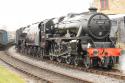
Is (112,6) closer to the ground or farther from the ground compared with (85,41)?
farther from the ground

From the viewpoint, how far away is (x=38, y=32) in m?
29.1

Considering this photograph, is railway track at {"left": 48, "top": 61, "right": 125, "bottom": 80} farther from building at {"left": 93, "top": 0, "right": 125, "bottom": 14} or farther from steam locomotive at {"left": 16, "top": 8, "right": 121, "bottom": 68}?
building at {"left": 93, "top": 0, "right": 125, "bottom": 14}

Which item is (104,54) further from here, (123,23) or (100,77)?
(123,23)

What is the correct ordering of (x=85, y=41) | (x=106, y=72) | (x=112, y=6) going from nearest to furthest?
(x=106, y=72) < (x=85, y=41) < (x=112, y=6)

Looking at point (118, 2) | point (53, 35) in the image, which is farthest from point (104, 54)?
point (118, 2)

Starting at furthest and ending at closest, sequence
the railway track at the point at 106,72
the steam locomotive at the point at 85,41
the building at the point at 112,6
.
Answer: the building at the point at 112,6
the steam locomotive at the point at 85,41
the railway track at the point at 106,72

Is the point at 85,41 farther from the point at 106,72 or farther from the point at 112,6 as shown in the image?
the point at 112,6

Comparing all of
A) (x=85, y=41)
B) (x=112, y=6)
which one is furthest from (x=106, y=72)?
(x=112, y=6)

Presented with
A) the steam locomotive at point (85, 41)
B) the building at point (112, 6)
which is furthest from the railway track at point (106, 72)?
the building at point (112, 6)

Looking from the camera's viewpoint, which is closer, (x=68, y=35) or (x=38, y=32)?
(x=68, y=35)

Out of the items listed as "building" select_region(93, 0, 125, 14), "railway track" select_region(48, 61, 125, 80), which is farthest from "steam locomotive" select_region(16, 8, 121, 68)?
"building" select_region(93, 0, 125, 14)

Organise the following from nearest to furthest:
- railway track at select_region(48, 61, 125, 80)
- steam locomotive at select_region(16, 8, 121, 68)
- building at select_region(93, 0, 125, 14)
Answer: railway track at select_region(48, 61, 125, 80) < steam locomotive at select_region(16, 8, 121, 68) < building at select_region(93, 0, 125, 14)

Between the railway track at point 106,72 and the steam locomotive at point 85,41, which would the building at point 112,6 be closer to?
the steam locomotive at point 85,41

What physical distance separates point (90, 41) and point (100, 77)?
4282mm
